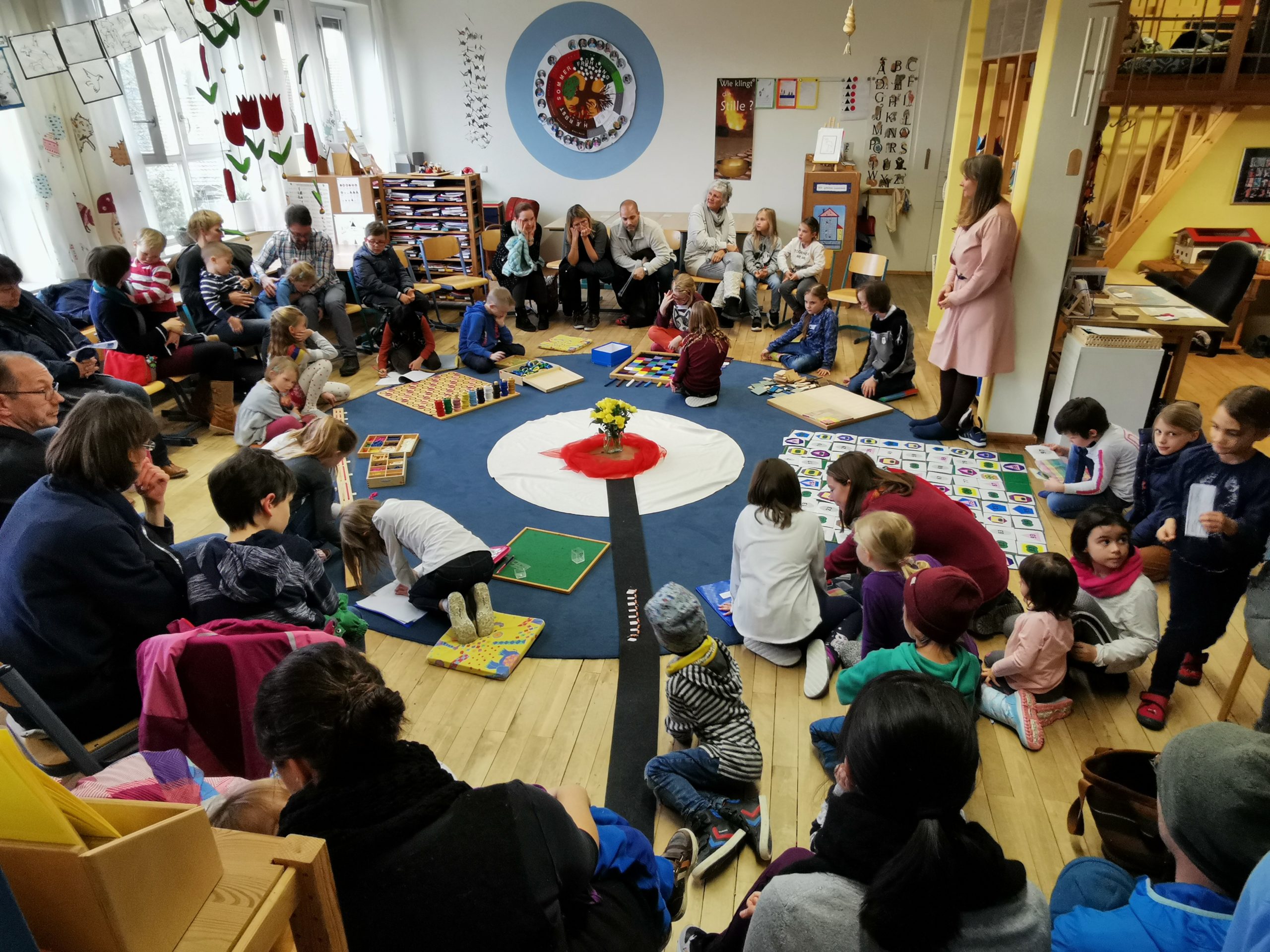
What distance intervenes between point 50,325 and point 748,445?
418 cm

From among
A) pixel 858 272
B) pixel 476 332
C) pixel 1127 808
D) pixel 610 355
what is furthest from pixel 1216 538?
pixel 476 332

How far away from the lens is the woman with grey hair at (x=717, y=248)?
25.8 ft

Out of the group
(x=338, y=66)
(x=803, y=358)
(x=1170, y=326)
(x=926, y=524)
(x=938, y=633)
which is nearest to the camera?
(x=938, y=633)

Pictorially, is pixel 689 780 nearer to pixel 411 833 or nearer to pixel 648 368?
pixel 411 833

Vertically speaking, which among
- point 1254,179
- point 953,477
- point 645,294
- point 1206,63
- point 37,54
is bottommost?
point 953,477

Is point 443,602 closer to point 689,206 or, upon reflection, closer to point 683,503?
point 683,503

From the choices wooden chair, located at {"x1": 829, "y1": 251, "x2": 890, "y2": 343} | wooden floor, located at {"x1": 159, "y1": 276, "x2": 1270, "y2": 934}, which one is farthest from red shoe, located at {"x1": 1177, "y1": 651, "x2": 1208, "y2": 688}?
wooden chair, located at {"x1": 829, "y1": 251, "x2": 890, "y2": 343}

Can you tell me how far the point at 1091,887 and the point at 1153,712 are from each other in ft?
4.43

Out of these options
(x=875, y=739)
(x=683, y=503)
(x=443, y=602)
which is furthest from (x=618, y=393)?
(x=875, y=739)

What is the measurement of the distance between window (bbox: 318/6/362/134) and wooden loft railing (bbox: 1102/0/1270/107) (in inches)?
293

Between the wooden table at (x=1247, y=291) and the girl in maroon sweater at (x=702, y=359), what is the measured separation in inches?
152

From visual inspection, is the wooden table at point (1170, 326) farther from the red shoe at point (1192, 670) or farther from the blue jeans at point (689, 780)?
the blue jeans at point (689, 780)

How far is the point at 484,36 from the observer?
947 cm

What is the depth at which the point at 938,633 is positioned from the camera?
7.82ft
